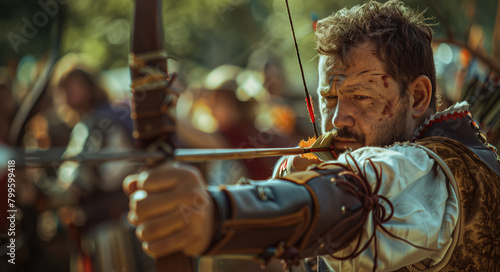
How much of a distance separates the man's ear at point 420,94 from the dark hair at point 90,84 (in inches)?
100

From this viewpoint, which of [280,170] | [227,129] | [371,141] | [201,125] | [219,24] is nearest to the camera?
[371,141]

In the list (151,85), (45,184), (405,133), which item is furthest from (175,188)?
(45,184)

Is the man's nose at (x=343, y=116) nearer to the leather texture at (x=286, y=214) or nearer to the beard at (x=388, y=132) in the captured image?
the beard at (x=388, y=132)

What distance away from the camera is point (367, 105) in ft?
6.25

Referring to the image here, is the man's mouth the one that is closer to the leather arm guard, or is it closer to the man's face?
the man's face

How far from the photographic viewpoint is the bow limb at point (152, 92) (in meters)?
1.25

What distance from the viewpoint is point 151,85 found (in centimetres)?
128

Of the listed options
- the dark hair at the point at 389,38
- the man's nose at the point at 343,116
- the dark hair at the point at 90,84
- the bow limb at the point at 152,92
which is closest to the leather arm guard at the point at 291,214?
the bow limb at the point at 152,92

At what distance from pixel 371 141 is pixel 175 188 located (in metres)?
0.92

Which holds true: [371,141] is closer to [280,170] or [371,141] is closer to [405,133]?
[405,133]

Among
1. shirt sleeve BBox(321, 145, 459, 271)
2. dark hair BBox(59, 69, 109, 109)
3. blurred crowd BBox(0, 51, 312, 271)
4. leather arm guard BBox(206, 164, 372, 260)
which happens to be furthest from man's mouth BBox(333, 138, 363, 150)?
dark hair BBox(59, 69, 109, 109)

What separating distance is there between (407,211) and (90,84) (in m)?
3.06

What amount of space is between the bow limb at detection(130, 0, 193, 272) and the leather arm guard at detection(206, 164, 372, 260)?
0.45ft

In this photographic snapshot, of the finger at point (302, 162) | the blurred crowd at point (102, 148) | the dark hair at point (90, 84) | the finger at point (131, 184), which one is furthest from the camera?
the dark hair at point (90, 84)
